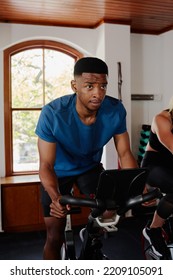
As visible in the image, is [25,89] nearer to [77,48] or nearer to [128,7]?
[77,48]

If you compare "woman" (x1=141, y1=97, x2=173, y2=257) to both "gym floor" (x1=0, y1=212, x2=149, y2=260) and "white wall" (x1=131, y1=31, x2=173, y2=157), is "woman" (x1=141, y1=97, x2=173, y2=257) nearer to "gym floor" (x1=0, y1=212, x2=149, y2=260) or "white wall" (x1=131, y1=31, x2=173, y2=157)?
"gym floor" (x1=0, y1=212, x2=149, y2=260)

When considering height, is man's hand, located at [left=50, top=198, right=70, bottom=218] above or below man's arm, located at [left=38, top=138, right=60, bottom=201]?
below

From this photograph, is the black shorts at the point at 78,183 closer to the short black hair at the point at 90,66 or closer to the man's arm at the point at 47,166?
the man's arm at the point at 47,166

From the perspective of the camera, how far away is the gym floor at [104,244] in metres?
2.89

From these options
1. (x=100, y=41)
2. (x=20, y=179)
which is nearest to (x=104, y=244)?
(x=20, y=179)

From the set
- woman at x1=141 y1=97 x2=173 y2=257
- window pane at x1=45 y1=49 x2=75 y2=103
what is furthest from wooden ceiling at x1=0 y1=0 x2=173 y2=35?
woman at x1=141 y1=97 x2=173 y2=257

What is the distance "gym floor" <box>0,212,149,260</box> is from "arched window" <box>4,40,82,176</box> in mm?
945

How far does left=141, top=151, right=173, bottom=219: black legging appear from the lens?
1973mm

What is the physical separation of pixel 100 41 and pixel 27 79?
1059mm

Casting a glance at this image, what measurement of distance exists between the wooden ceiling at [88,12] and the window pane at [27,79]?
43 cm

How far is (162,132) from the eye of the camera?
198 cm

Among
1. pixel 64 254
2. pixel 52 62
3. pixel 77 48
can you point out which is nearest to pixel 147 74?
pixel 77 48

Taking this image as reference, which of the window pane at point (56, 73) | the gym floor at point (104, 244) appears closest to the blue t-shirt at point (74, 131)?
the gym floor at point (104, 244)

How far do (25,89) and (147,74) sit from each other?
5.74ft
